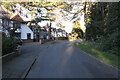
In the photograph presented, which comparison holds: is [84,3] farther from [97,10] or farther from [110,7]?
[110,7]

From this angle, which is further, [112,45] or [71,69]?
[112,45]

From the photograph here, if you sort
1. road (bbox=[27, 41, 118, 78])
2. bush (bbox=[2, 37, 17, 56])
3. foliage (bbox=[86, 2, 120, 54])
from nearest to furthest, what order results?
road (bbox=[27, 41, 118, 78]) < bush (bbox=[2, 37, 17, 56]) < foliage (bbox=[86, 2, 120, 54])

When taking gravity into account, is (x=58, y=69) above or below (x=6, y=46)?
below

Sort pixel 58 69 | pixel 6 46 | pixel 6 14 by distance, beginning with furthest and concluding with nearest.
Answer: pixel 6 14 → pixel 6 46 → pixel 58 69

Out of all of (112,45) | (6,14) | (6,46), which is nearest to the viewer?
(6,46)

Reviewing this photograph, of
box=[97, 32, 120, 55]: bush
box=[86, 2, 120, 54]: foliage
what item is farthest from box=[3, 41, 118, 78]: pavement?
box=[86, 2, 120, 54]: foliage

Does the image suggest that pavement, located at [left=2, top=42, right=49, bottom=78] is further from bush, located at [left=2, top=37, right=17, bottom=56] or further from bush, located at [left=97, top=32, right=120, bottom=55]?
bush, located at [left=97, top=32, right=120, bottom=55]

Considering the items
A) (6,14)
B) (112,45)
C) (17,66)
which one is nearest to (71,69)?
(17,66)

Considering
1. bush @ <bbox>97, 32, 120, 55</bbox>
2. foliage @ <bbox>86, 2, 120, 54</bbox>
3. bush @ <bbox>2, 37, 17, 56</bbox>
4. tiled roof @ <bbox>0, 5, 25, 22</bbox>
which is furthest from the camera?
tiled roof @ <bbox>0, 5, 25, 22</bbox>

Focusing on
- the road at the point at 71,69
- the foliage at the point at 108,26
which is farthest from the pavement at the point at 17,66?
the foliage at the point at 108,26

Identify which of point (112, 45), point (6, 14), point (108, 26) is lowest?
point (112, 45)

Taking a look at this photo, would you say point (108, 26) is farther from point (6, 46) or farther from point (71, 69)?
point (6, 46)

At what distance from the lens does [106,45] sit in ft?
50.0

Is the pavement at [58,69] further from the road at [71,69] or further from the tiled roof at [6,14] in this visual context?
the tiled roof at [6,14]
